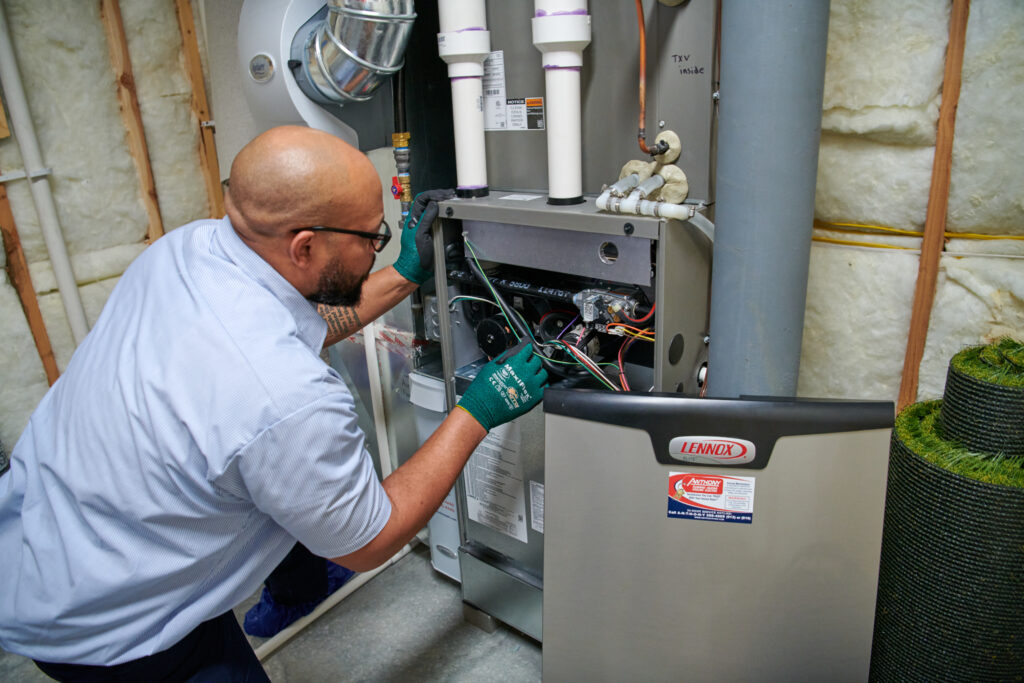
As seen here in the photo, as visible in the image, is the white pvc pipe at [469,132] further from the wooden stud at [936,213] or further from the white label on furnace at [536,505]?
the wooden stud at [936,213]

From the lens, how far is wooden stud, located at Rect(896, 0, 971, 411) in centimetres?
111

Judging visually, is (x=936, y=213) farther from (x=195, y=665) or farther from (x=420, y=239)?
(x=195, y=665)

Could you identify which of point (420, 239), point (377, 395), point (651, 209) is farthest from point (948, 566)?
point (377, 395)

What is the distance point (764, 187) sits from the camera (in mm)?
1035

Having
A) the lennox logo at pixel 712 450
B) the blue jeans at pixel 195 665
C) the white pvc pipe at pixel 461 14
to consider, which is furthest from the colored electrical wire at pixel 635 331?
the blue jeans at pixel 195 665

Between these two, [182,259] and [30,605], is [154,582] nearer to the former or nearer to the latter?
[30,605]

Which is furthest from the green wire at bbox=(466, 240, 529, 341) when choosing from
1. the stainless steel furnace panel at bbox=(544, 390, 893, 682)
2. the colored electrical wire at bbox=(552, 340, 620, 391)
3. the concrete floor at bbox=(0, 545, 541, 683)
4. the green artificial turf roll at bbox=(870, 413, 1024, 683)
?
the concrete floor at bbox=(0, 545, 541, 683)

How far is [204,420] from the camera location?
914 millimetres

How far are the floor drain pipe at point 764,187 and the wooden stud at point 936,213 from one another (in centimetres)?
28

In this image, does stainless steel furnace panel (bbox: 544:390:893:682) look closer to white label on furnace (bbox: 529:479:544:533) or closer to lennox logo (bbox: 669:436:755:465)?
lennox logo (bbox: 669:436:755:465)

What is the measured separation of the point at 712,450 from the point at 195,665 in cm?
89

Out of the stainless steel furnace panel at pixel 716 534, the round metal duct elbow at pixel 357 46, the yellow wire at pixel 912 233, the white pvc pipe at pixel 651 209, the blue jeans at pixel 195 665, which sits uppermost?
the round metal duct elbow at pixel 357 46

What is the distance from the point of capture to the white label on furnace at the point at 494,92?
4.44 feet

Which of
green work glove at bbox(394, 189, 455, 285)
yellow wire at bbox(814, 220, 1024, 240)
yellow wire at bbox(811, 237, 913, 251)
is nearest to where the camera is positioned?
yellow wire at bbox(814, 220, 1024, 240)
